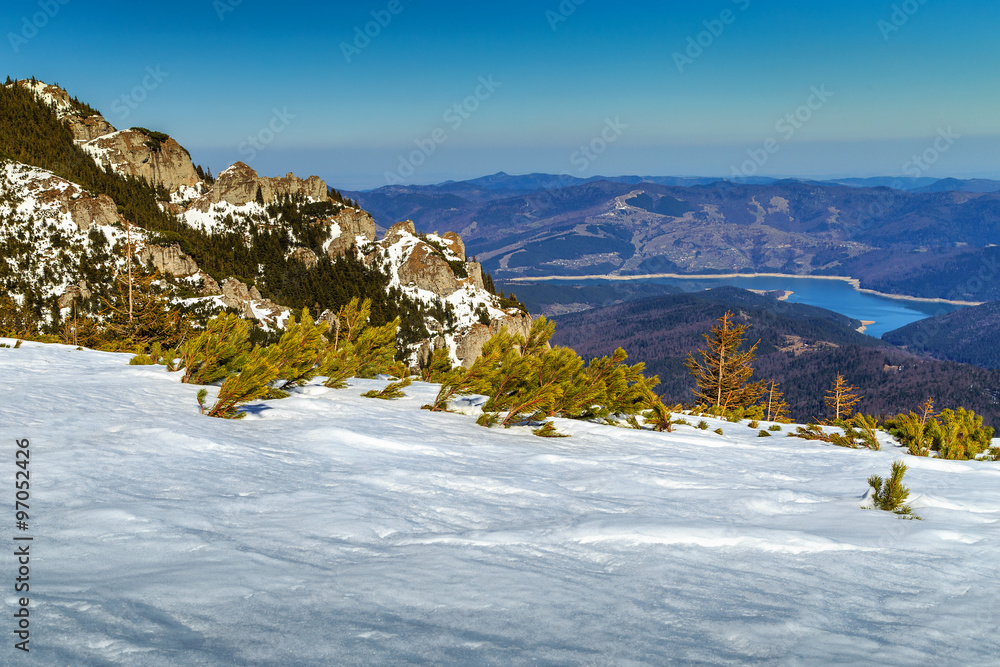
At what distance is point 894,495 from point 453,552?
Result: 3658mm

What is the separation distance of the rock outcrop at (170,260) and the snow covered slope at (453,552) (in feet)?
368

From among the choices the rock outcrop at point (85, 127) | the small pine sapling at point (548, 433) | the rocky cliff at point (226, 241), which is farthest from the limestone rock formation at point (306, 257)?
the small pine sapling at point (548, 433)

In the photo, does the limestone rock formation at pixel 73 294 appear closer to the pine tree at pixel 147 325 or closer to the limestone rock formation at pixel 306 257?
the limestone rock formation at pixel 306 257

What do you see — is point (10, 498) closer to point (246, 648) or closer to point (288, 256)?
point (246, 648)

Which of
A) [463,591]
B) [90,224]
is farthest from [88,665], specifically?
[90,224]

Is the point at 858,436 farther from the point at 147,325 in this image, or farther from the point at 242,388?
the point at 147,325

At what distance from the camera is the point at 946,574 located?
3145mm

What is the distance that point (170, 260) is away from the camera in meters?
105

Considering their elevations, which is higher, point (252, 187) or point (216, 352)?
point (252, 187)

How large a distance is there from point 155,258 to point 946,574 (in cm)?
11985

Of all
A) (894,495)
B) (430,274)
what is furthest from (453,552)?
(430,274)

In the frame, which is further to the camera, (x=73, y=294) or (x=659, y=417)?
(x=73, y=294)

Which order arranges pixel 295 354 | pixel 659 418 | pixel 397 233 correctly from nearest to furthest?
→ pixel 295 354 → pixel 659 418 → pixel 397 233

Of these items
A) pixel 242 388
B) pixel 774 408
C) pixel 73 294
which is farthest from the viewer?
pixel 73 294
